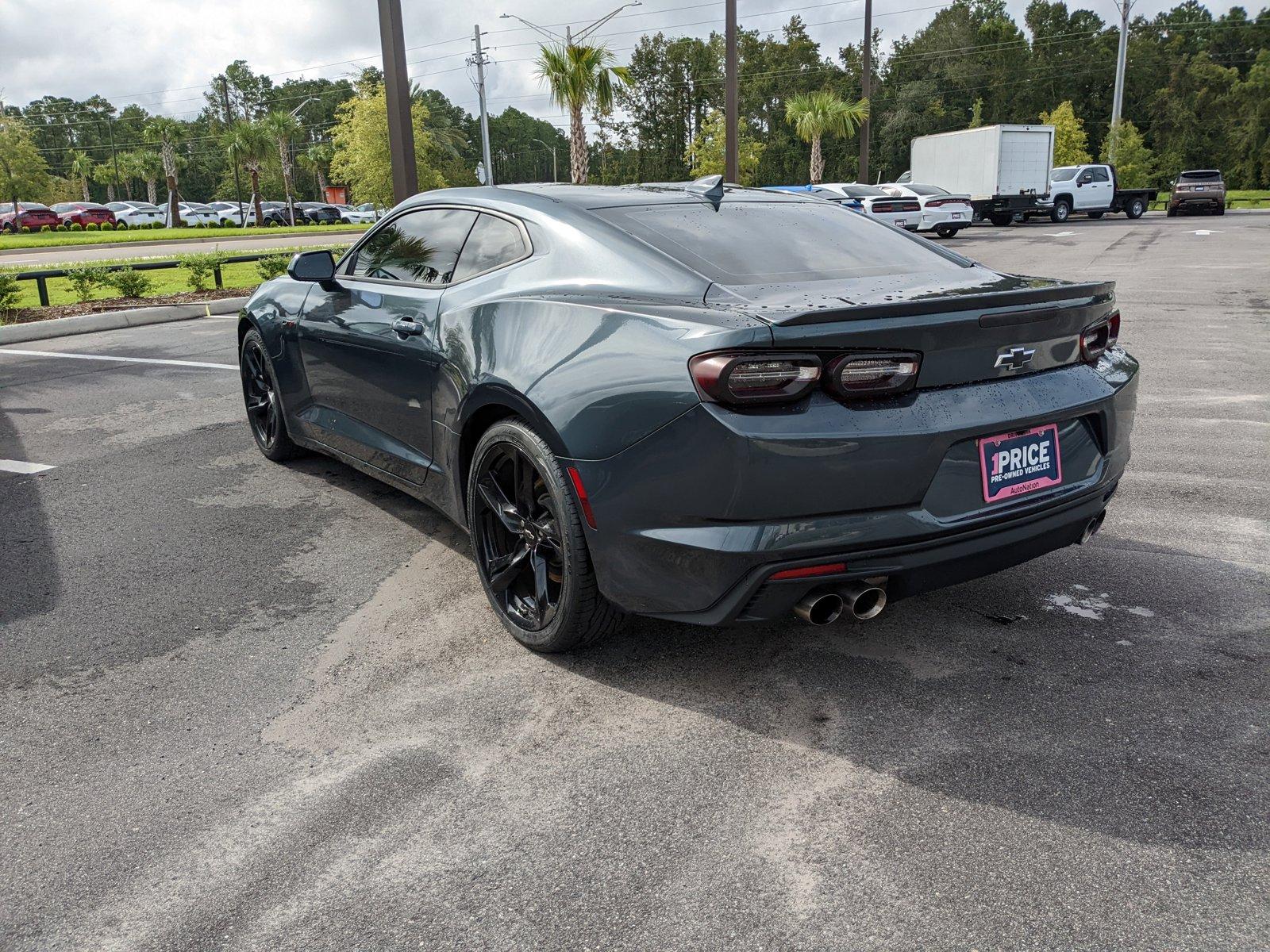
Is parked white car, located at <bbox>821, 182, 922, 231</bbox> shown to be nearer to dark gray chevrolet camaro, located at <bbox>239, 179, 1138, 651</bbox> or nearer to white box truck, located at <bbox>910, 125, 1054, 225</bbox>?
white box truck, located at <bbox>910, 125, 1054, 225</bbox>

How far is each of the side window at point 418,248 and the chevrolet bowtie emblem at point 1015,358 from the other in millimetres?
2068

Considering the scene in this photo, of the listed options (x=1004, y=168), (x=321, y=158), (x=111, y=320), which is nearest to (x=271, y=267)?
(x=111, y=320)

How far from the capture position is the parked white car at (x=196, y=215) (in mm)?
57625

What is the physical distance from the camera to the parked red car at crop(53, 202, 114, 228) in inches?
1917

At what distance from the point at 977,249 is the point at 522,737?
22.8 meters

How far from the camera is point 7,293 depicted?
43.8ft

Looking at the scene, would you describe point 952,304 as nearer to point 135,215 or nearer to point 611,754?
point 611,754

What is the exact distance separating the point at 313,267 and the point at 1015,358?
322 centimetres

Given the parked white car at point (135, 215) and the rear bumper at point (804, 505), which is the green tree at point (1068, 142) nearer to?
the parked white car at point (135, 215)

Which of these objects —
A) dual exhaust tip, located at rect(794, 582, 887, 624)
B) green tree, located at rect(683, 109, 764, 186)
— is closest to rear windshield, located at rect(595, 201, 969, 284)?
dual exhaust tip, located at rect(794, 582, 887, 624)

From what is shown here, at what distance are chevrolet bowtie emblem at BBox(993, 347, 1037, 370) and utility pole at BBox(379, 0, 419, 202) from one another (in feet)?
34.7

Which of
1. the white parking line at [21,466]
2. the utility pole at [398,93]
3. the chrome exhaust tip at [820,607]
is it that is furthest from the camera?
the utility pole at [398,93]

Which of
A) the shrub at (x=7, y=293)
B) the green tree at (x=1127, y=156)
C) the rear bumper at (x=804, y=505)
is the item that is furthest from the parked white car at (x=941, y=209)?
the rear bumper at (x=804, y=505)

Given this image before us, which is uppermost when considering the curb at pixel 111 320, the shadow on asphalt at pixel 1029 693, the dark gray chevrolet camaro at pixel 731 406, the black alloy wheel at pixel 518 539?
the dark gray chevrolet camaro at pixel 731 406
